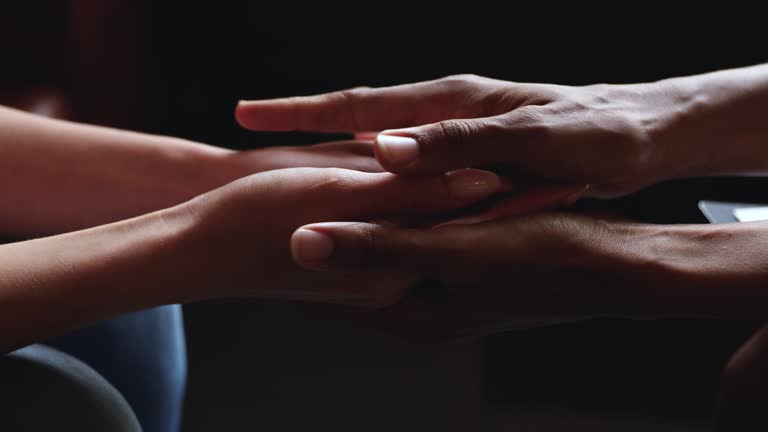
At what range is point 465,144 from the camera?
680 mm

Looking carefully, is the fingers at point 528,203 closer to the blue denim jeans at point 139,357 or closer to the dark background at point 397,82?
the blue denim jeans at point 139,357

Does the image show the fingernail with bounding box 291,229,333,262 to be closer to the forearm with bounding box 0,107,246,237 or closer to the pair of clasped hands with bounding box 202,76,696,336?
the pair of clasped hands with bounding box 202,76,696,336

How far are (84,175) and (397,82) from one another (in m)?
1.26

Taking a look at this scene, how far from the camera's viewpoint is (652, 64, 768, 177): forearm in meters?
0.83

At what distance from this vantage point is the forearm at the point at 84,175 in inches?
34.0

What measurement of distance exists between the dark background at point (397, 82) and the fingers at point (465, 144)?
77 centimetres

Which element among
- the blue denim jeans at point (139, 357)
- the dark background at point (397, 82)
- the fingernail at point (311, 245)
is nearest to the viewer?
the fingernail at point (311, 245)

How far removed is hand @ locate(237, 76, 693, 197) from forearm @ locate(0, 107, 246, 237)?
0.10 metres

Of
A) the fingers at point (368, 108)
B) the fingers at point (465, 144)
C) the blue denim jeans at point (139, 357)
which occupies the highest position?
the fingers at point (368, 108)

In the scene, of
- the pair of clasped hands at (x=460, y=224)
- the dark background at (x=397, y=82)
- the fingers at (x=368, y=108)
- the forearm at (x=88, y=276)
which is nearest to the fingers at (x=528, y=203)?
the pair of clasped hands at (x=460, y=224)

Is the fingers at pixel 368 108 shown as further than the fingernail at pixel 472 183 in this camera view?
Yes

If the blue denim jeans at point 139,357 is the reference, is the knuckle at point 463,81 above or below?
above

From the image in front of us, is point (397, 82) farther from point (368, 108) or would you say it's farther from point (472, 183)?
point (472, 183)

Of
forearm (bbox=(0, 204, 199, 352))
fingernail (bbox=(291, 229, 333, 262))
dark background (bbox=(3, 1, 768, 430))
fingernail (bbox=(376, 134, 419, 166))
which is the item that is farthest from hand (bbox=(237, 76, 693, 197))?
dark background (bbox=(3, 1, 768, 430))
